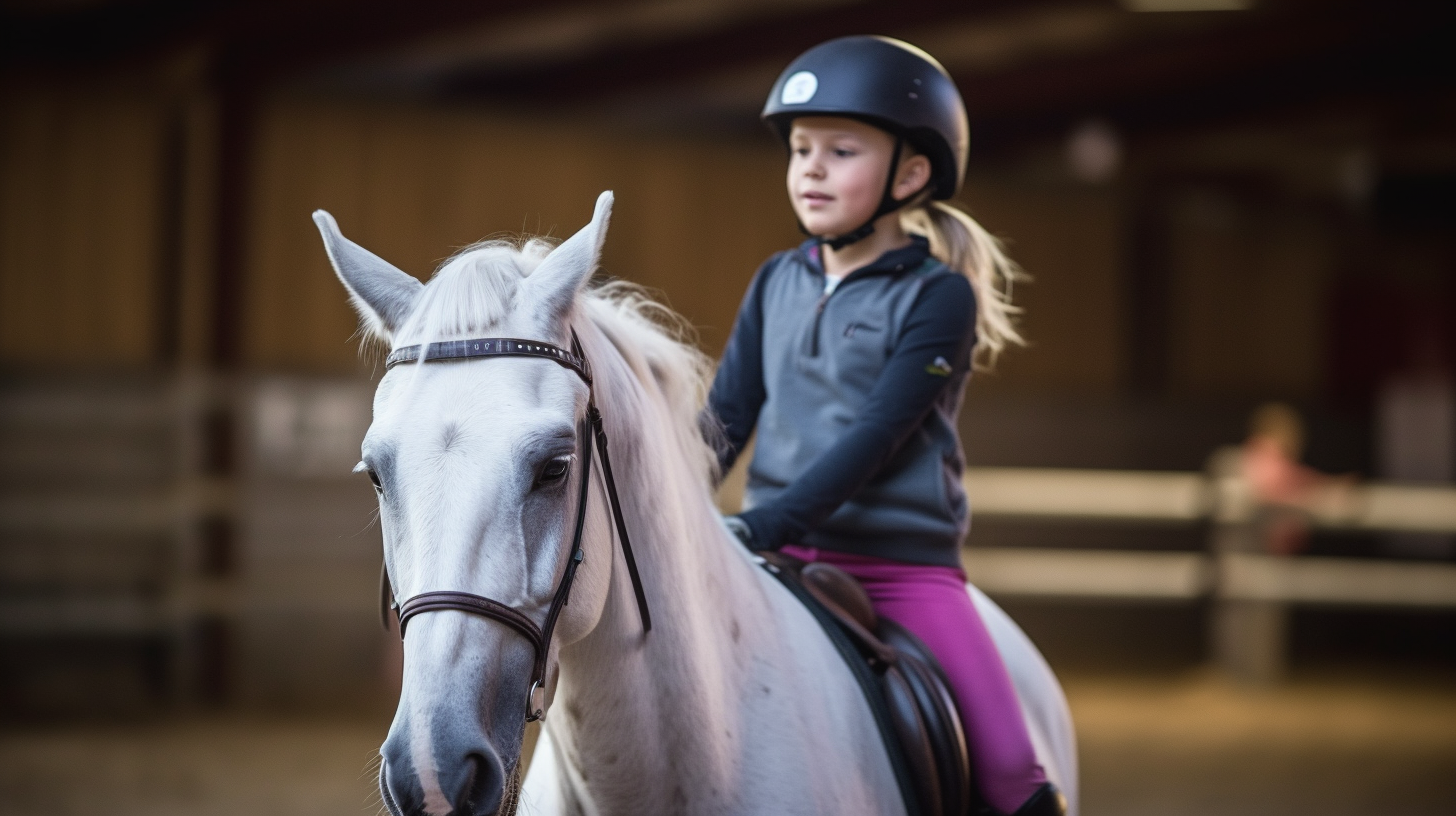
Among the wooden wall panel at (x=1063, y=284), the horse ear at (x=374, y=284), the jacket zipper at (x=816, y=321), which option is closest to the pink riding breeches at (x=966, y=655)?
the jacket zipper at (x=816, y=321)

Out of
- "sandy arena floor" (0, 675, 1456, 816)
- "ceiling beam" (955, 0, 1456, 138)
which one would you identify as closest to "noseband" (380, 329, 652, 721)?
"sandy arena floor" (0, 675, 1456, 816)

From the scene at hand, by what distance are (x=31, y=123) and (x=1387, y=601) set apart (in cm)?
810

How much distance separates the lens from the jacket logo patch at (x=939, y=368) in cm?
186

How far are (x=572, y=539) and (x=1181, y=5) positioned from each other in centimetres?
657

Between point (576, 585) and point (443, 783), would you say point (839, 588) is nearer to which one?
point (576, 585)

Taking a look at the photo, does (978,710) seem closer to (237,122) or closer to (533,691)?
(533,691)

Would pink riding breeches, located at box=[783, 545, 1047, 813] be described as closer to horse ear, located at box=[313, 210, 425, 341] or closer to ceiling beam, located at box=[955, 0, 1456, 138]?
horse ear, located at box=[313, 210, 425, 341]

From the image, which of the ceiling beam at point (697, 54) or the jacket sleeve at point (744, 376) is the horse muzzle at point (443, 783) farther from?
the ceiling beam at point (697, 54)

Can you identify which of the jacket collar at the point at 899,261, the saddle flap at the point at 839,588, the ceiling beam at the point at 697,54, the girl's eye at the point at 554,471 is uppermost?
the ceiling beam at the point at 697,54

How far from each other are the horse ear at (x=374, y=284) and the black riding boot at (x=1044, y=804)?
1051 millimetres

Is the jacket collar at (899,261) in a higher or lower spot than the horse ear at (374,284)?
higher

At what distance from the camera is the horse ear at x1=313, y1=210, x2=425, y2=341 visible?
1467 mm

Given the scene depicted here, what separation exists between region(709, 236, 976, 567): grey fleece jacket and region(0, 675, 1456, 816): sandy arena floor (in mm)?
2793

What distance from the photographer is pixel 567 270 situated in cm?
144
